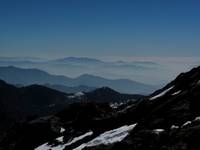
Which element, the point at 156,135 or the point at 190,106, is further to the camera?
the point at 190,106

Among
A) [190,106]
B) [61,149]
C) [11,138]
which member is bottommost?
[11,138]

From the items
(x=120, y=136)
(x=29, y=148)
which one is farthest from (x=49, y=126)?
(x=120, y=136)

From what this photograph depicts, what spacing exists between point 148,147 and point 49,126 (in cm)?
4036

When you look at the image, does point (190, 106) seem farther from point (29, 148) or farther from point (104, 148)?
point (29, 148)

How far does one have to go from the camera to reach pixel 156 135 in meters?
30.2

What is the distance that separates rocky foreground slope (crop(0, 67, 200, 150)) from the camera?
97.5 ft

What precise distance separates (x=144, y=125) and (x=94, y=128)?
1552 cm

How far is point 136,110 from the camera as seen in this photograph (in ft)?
177

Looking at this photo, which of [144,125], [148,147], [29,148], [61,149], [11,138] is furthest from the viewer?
[11,138]

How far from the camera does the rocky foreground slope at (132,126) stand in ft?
97.5

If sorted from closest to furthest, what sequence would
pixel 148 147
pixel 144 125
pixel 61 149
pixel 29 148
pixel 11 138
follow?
pixel 148 147 → pixel 144 125 → pixel 61 149 → pixel 29 148 → pixel 11 138

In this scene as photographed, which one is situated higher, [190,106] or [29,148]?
→ [190,106]

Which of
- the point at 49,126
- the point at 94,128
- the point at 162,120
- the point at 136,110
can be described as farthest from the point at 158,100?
the point at 49,126

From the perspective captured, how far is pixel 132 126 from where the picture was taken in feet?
151
